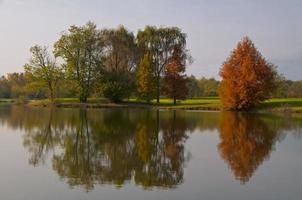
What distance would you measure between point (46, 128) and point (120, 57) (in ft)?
Answer: 134

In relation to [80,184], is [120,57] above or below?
above

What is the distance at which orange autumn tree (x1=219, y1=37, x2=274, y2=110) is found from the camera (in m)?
53.6

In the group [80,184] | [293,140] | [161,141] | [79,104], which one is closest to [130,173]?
[80,184]

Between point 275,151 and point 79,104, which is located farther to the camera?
point 79,104

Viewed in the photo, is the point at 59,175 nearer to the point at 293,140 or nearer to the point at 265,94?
the point at 293,140

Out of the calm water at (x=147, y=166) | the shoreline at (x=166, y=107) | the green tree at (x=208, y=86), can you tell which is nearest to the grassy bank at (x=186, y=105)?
the shoreline at (x=166, y=107)

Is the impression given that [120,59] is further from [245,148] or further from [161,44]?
[245,148]

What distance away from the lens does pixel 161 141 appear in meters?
21.8

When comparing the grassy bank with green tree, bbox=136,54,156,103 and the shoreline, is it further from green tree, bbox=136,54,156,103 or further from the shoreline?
green tree, bbox=136,54,156,103

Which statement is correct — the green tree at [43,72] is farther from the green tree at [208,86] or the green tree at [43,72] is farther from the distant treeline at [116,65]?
the green tree at [208,86]

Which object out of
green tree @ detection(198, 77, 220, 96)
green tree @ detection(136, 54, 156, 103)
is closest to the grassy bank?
green tree @ detection(136, 54, 156, 103)

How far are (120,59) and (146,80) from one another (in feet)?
24.7

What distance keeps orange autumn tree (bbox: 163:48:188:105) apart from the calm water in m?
38.2

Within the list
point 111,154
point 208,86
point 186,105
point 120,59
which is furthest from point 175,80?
point 208,86
